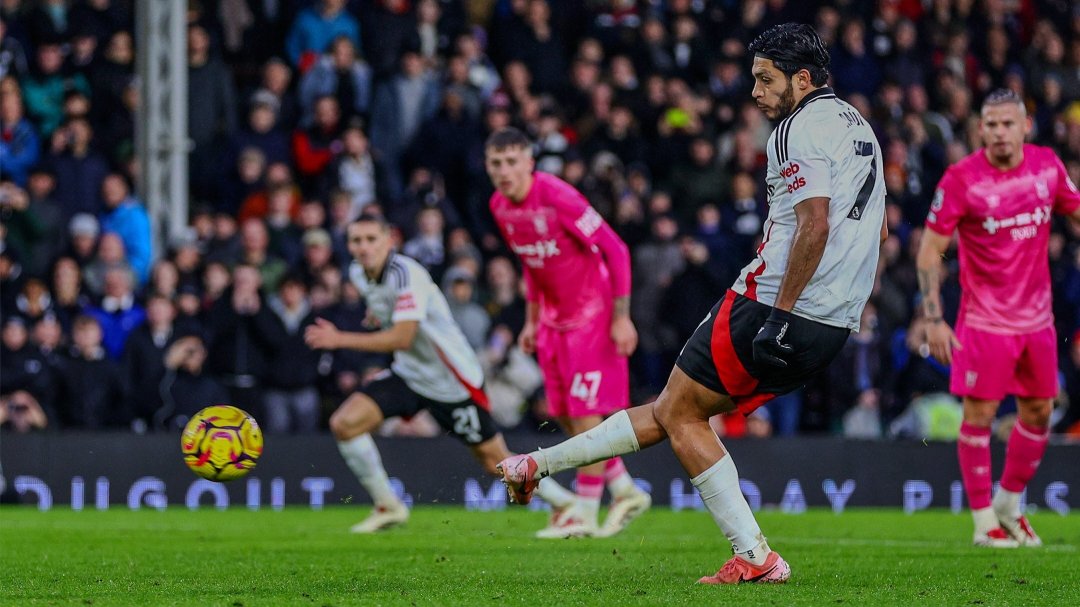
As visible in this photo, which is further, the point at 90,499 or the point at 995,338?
the point at 90,499

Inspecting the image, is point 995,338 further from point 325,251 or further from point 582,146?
point 582,146

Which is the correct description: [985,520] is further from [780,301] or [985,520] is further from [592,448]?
[780,301]

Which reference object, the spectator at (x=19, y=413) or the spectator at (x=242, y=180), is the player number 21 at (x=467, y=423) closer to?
the spectator at (x=19, y=413)

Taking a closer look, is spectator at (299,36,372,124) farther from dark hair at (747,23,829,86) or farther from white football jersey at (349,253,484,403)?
dark hair at (747,23,829,86)

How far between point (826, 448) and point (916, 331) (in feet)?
7.27

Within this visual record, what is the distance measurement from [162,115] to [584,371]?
7335 millimetres

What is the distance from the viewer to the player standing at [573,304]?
10.9 m

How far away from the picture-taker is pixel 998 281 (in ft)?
33.0

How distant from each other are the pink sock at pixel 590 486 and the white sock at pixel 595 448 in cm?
387

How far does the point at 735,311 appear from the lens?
6.99m

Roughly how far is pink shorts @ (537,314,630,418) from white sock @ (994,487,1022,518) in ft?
8.09

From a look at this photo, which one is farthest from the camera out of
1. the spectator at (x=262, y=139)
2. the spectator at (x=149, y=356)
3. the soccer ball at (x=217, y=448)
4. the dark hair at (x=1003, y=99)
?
the spectator at (x=262, y=139)

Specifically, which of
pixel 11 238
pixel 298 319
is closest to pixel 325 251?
pixel 298 319

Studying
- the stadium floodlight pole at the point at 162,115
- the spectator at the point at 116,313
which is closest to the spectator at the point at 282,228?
the stadium floodlight pole at the point at 162,115
